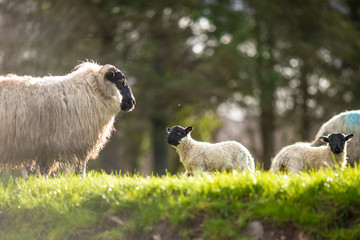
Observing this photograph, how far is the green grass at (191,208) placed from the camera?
5773 mm

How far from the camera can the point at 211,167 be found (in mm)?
8500

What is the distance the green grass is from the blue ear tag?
257 cm

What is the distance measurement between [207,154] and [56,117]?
260cm

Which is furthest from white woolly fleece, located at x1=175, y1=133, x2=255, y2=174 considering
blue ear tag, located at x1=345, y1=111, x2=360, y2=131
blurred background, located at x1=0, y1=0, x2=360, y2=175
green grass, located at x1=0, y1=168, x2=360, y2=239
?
blurred background, located at x1=0, y1=0, x2=360, y2=175

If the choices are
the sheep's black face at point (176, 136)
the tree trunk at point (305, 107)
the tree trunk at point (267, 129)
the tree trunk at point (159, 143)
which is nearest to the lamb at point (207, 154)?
the sheep's black face at point (176, 136)

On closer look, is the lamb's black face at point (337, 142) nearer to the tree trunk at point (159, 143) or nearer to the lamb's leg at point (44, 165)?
the lamb's leg at point (44, 165)

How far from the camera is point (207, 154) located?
333 inches

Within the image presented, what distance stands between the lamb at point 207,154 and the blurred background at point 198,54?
10.8 m

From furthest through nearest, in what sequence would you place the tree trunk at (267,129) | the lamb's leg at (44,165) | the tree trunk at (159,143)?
1. the tree trunk at (267,129)
2. the tree trunk at (159,143)
3. the lamb's leg at (44,165)

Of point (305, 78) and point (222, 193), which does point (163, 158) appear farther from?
point (222, 193)

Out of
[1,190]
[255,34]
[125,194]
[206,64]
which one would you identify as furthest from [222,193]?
[255,34]

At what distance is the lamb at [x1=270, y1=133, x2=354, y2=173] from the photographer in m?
8.22

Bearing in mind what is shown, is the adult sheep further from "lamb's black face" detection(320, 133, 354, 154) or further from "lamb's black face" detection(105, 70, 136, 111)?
"lamb's black face" detection(320, 133, 354, 154)

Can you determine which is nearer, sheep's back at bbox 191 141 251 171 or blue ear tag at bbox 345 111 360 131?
sheep's back at bbox 191 141 251 171
